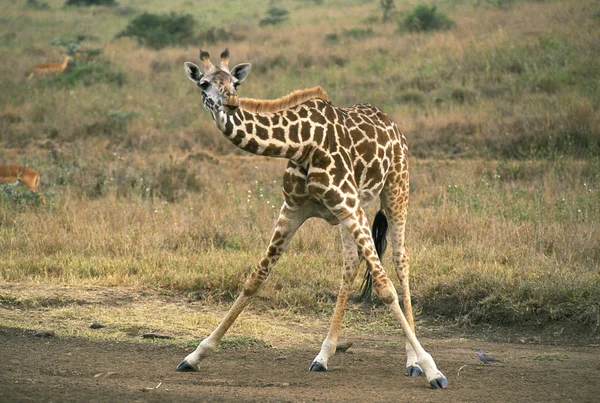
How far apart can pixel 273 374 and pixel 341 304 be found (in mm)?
831

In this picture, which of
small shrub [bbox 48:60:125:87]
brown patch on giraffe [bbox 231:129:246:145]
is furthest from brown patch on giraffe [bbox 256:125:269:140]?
small shrub [bbox 48:60:125:87]

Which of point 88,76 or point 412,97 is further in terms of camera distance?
point 88,76

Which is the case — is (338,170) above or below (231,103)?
below

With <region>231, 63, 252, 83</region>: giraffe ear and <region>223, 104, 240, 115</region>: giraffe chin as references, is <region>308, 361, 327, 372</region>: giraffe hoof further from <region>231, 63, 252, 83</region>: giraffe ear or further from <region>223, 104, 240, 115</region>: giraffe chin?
<region>231, 63, 252, 83</region>: giraffe ear

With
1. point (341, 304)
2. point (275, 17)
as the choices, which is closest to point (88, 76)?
point (275, 17)

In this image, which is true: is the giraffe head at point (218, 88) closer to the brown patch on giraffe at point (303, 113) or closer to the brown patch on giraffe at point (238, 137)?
the brown patch on giraffe at point (238, 137)

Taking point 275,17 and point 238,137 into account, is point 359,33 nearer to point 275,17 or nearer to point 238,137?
point 275,17

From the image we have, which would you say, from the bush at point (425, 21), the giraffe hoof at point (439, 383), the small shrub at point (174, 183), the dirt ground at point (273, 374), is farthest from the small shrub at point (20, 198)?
the bush at point (425, 21)

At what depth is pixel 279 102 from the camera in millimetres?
5801

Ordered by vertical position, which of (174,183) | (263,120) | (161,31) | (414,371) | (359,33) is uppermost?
(161,31)

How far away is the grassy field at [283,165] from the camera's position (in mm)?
8047

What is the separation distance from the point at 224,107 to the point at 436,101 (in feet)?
34.6

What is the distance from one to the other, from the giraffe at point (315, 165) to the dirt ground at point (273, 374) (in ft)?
0.77

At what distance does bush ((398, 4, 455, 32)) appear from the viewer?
20469 mm
